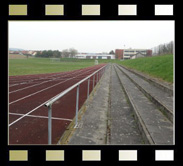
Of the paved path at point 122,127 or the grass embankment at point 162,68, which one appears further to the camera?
the grass embankment at point 162,68

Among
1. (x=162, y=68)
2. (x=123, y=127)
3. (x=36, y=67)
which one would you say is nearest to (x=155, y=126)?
(x=123, y=127)

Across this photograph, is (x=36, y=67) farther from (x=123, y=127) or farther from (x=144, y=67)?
(x=123, y=127)

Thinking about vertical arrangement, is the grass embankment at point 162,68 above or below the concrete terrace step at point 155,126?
above

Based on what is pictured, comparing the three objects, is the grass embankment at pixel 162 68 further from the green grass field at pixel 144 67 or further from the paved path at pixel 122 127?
the paved path at pixel 122 127

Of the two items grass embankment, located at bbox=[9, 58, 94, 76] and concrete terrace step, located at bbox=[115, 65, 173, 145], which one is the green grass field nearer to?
grass embankment, located at bbox=[9, 58, 94, 76]

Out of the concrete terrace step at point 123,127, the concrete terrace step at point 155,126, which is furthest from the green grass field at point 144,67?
the concrete terrace step at point 123,127

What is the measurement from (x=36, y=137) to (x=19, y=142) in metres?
0.34

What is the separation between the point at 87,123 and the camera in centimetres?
412

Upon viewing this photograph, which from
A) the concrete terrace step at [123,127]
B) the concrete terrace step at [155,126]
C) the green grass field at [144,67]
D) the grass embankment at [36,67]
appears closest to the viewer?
the concrete terrace step at [155,126]

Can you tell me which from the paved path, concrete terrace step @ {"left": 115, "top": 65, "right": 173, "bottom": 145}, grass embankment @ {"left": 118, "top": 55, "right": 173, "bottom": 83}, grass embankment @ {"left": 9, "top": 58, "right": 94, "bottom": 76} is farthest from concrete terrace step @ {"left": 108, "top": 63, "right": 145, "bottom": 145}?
grass embankment @ {"left": 9, "top": 58, "right": 94, "bottom": 76}

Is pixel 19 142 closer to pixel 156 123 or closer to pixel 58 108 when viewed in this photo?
pixel 58 108

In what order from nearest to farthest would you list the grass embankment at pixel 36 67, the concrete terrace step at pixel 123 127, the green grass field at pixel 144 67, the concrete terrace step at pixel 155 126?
the concrete terrace step at pixel 155 126 < the concrete terrace step at pixel 123 127 < the green grass field at pixel 144 67 < the grass embankment at pixel 36 67

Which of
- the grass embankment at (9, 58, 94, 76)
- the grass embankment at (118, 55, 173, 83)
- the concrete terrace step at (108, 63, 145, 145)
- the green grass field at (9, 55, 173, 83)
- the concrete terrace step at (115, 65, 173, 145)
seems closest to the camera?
the concrete terrace step at (115, 65, 173, 145)
